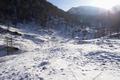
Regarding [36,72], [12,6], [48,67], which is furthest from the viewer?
[12,6]

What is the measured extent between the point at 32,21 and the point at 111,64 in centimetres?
10132

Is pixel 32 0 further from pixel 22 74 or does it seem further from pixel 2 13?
pixel 22 74

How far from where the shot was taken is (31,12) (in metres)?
122

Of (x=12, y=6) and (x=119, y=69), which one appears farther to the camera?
(x=12, y=6)

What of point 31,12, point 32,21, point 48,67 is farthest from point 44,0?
point 48,67

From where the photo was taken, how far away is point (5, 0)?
111 meters

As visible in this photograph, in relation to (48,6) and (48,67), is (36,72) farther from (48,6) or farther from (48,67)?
(48,6)

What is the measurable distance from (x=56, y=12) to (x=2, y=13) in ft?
214

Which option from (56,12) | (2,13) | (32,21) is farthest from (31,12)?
(56,12)

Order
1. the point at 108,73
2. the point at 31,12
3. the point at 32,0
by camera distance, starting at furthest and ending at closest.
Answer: the point at 32,0 < the point at 31,12 < the point at 108,73

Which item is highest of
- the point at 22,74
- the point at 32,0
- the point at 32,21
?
the point at 32,0

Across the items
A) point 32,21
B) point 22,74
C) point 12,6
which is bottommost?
point 22,74

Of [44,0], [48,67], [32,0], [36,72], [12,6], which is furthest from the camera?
[44,0]

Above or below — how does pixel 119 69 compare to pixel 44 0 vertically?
below
